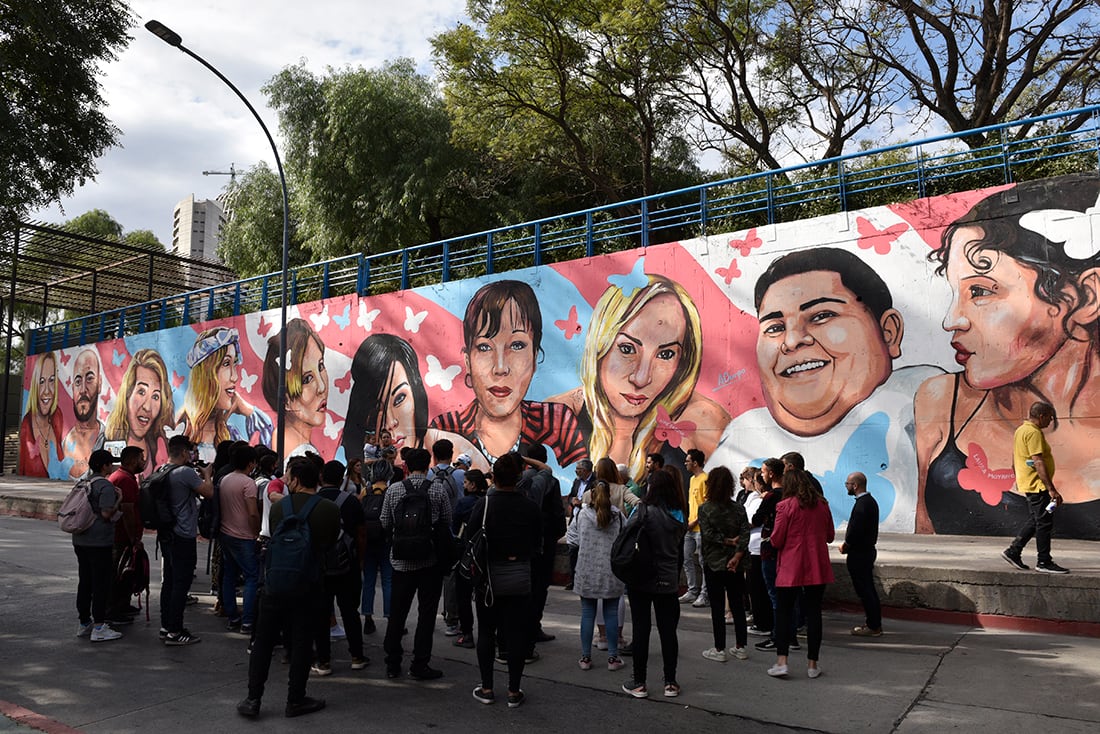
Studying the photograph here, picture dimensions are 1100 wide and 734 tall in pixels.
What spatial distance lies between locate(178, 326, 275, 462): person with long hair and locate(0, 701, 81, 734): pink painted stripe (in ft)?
55.7

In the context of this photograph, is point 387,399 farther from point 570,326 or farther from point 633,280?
point 633,280

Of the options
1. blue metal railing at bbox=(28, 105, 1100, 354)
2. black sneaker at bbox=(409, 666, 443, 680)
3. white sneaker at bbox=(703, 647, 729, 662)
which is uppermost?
blue metal railing at bbox=(28, 105, 1100, 354)

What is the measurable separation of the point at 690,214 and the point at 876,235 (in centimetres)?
359

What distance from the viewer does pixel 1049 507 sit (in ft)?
25.2

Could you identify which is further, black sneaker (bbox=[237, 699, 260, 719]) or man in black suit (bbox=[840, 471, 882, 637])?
man in black suit (bbox=[840, 471, 882, 637])

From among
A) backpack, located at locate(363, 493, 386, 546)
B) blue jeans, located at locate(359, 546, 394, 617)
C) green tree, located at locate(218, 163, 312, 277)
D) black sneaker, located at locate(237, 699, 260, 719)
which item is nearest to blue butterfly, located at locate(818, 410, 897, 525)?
blue jeans, located at locate(359, 546, 394, 617)

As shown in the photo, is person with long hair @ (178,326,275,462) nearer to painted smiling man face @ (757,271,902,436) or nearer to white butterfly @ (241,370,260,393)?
white butterfly @ (241,370,260,393)

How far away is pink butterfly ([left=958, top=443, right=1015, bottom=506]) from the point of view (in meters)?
10.9

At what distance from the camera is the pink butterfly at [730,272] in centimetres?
1378

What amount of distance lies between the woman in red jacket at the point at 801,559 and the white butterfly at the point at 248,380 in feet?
62.3

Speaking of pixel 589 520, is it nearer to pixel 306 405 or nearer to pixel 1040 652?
pixel 1040 652

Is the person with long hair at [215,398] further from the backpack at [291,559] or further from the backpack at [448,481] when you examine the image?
the backpack at [291,559]

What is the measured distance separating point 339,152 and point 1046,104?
19738mm

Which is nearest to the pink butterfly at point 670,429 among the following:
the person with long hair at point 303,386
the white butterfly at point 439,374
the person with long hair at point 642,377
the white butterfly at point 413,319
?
the person with long hair at point 642,377
